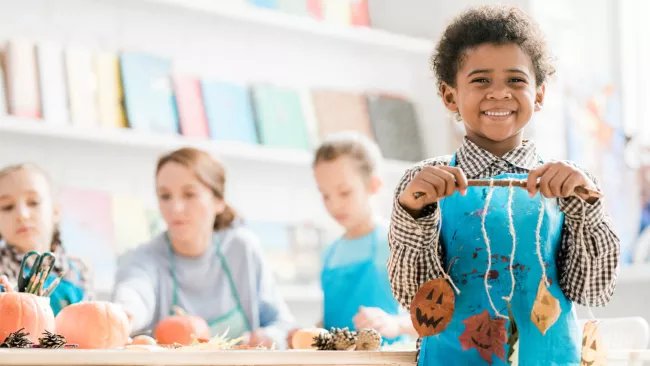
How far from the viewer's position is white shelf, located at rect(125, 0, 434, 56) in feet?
10.6

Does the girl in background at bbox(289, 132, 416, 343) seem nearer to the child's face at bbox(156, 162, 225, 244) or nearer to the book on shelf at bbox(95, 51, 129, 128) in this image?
the child's face at bbox(156, 162, 225, 244)

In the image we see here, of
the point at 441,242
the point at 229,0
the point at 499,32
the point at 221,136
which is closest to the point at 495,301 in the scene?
the point at 441,242

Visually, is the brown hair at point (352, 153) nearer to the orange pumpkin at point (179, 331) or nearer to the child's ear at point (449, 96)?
the orange pumpkin at point (179, 331)

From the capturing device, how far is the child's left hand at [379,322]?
2.20m

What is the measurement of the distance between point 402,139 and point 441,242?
2.35 m

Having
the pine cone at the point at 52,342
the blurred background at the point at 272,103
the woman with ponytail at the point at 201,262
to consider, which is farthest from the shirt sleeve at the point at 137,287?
the pine cone at the point at 52,342

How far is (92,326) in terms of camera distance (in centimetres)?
141

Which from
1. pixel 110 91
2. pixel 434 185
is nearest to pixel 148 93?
pixel 110 91

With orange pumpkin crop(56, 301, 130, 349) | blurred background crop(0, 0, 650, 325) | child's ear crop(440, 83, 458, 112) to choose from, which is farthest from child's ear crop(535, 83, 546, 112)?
blurred background crop(0, 0, 650, 325)

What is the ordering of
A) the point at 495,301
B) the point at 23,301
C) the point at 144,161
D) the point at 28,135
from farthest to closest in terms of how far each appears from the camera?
the point at 144,161, the point at 28,135, the point at 23,301, the point at 495,301

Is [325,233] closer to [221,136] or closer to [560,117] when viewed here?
[221,136]

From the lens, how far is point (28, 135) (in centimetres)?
299

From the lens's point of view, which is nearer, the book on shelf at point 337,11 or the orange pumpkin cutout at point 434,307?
the orange pumpkin cutout at point 434,307

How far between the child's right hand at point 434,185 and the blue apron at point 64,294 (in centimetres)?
113
